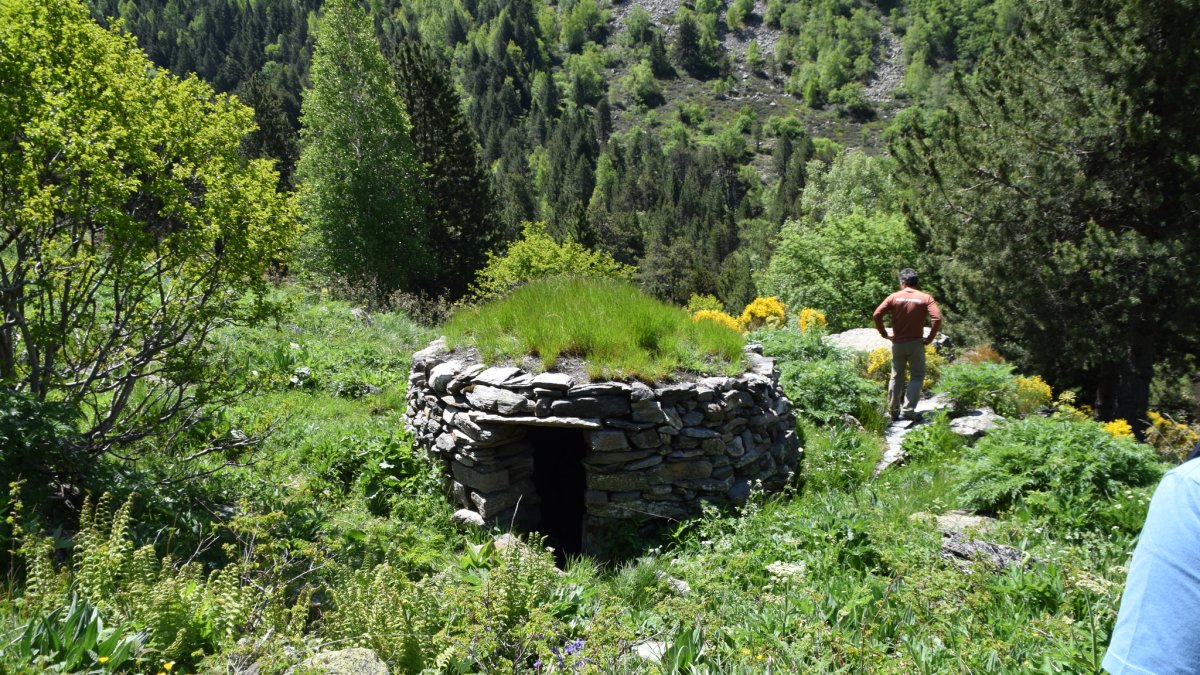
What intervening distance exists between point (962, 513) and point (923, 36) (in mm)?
184158

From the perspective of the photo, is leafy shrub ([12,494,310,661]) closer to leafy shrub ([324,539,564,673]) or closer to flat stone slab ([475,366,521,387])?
leafy shrub ([324,539,564,673])

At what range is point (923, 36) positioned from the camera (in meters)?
159

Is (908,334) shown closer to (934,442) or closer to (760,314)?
(934,442)

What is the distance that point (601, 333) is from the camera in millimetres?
6637

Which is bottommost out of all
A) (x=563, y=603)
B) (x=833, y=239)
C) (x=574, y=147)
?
(x=574, y=147)

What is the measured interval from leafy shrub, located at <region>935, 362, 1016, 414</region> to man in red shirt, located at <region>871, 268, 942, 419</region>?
51cm

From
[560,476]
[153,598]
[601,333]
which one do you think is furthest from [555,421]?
[153,598]

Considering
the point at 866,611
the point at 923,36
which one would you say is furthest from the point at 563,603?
the point at 923,36

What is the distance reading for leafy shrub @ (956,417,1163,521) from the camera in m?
5.13

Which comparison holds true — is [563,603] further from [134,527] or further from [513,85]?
[513,85]

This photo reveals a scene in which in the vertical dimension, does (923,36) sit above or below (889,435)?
above

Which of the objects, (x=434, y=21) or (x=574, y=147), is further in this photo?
(x=434, y=21)

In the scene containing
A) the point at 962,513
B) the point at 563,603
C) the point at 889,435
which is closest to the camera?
the point at 563,603

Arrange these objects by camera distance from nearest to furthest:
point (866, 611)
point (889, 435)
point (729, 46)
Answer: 1. point (866, 611)
2. point (889, 435)
3. point (729, 46)
